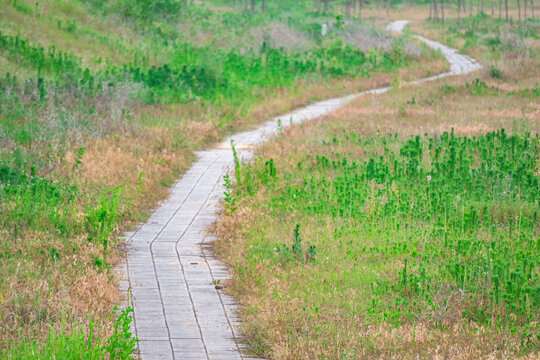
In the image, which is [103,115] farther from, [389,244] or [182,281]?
[389,244]

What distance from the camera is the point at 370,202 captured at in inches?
364

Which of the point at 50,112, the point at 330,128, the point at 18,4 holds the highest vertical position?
the point at 18,4

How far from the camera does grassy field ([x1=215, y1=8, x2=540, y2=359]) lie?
570 cm

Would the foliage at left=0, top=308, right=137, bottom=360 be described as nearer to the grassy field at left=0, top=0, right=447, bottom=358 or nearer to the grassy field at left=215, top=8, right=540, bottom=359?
the grassy field at left=0, top=0, right=447, bottom=358

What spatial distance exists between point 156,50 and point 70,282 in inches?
713

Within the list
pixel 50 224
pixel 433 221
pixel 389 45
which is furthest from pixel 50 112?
pixel 389 45

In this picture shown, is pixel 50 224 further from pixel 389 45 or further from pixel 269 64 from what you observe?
pixel 389 45

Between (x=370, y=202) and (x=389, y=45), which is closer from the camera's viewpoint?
(x=370, y=202)

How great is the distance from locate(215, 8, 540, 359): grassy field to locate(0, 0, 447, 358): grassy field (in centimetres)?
151

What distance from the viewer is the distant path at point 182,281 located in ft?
18.9

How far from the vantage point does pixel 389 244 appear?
7.92m

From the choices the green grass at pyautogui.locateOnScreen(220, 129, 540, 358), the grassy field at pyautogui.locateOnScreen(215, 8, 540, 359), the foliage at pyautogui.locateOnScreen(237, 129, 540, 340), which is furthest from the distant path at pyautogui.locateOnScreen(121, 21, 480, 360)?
the foliage at pyautogui.locateOnScreen(237, 129, 540, 340)

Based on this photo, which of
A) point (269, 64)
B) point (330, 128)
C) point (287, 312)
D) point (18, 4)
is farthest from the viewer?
point (269, 64)

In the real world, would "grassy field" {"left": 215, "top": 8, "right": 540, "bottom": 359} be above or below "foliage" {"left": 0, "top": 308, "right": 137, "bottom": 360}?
below
